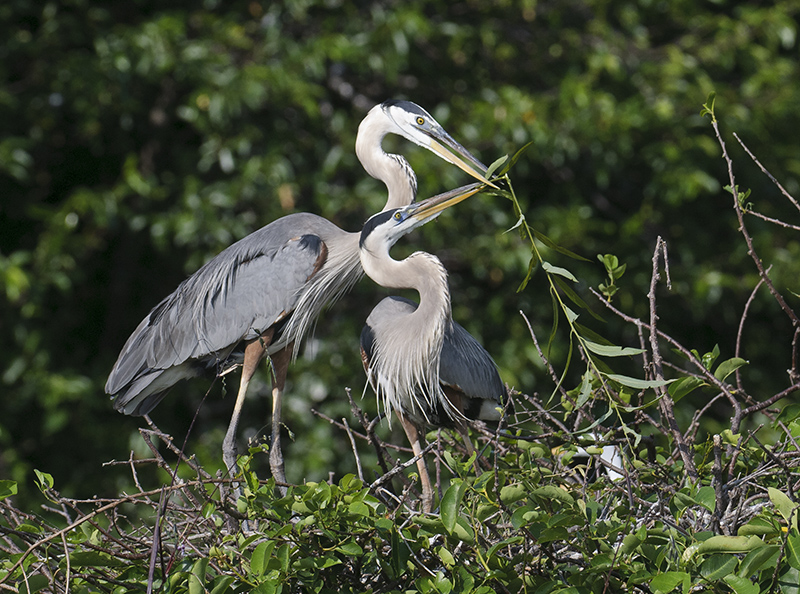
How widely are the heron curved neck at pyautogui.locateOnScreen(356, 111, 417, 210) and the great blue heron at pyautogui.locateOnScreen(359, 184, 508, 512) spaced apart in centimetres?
29

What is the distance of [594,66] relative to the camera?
4.57m

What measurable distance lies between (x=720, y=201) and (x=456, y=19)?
1739 mm

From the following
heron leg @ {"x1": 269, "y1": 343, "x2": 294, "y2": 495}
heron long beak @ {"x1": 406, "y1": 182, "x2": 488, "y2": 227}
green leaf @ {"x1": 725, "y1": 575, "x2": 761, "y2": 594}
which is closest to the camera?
green leaf @ {"x1": 725, "y1": 575, "x2": 761, "y2": 594}

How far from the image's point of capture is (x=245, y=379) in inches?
112

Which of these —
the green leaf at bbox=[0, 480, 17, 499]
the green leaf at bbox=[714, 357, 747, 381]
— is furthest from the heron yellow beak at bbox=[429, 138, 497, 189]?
the green leaf at bbox=[0, 480, 17, 499]

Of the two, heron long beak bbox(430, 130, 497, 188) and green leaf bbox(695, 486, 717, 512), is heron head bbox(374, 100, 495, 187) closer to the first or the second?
heron long beak bbox(430, 130, 497, 188)

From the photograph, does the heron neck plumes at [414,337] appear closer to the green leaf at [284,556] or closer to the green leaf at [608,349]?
the green leaf at [608,349]

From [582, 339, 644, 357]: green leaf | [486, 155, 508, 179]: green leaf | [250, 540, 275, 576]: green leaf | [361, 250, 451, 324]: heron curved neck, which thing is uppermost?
[486, 155, 508, 179]: green leaf

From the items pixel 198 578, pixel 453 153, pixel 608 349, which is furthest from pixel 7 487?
pixel 453 153

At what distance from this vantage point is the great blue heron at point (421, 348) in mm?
2480

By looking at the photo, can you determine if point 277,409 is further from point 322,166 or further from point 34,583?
point 322,166

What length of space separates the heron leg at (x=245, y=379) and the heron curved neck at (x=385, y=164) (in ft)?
1.86

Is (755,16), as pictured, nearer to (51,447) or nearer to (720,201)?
(720,201)

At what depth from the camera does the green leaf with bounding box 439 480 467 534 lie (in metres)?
1.49
